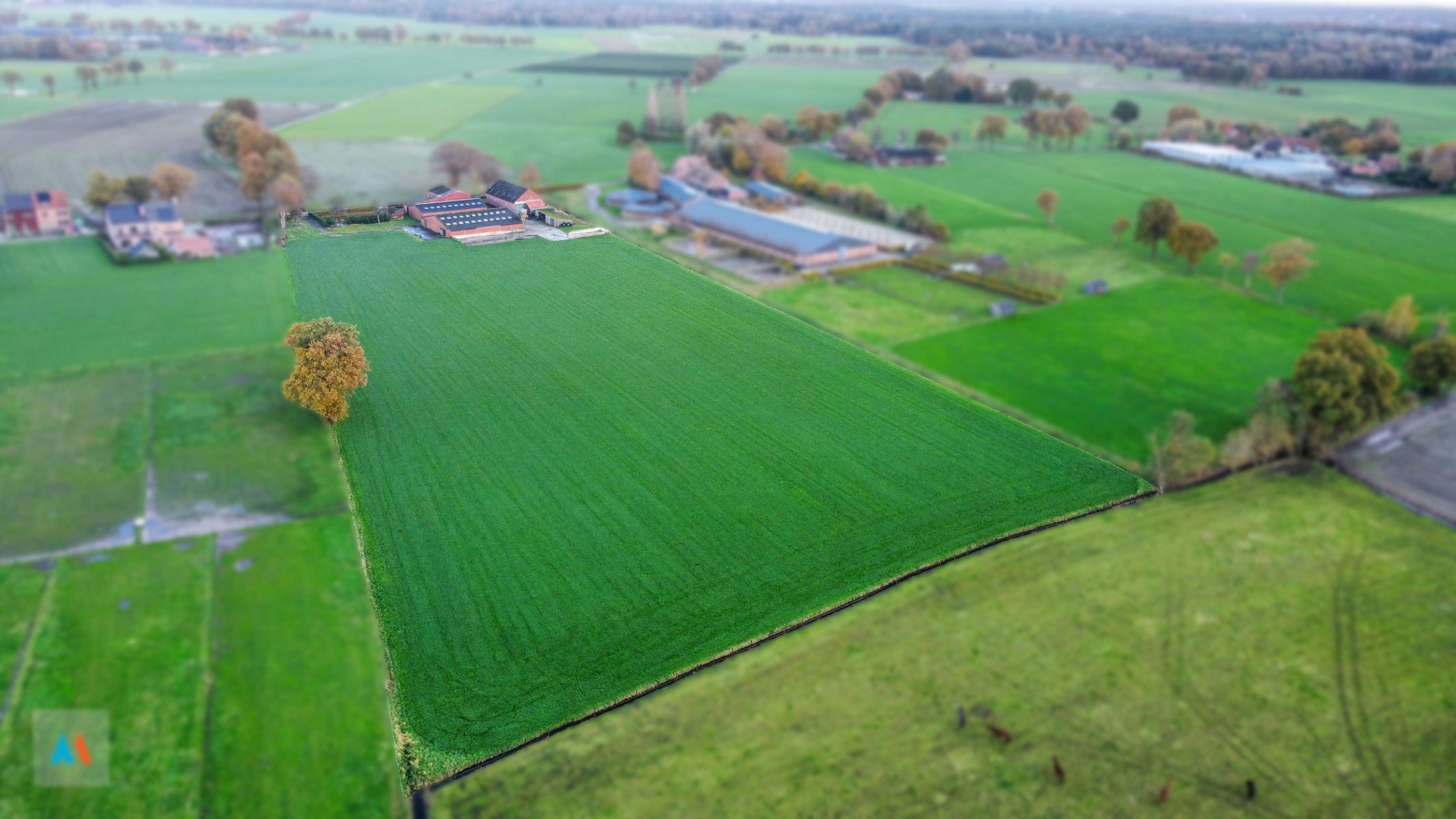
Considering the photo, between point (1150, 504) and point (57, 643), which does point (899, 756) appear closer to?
point (1150, 504)

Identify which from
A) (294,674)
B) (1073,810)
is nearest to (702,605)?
(1073,810)

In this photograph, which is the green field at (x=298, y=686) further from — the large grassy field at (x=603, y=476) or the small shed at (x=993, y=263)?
the small shed at (x=993, y=263)

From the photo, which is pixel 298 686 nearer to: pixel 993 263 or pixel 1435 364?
pixel 993 263

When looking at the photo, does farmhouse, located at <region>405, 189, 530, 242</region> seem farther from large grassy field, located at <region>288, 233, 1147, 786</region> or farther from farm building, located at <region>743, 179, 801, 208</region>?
farm building, located at <region>743, 179, 801, 208</region>

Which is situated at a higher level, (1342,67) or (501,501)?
(1342,67)

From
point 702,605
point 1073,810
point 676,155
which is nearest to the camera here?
point 702,605

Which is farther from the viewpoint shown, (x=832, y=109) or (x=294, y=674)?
(x=832, y=109)
